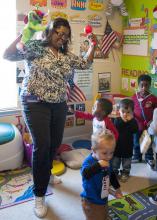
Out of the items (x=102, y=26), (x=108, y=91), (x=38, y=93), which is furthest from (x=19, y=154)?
(x=102, y=26)

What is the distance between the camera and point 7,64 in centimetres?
284

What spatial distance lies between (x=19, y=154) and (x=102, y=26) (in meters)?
1.81

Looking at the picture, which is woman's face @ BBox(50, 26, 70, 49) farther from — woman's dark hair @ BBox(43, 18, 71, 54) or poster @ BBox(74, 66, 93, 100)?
poster @ BBox(74, 66, 93, 100)

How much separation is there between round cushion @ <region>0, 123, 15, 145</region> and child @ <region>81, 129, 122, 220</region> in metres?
1.13

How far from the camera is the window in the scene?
2.74 m

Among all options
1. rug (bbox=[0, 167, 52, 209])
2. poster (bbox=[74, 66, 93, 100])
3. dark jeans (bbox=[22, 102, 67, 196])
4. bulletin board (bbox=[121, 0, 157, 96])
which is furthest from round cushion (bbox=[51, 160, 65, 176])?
bulletin board (bbox=[121, 0, 157, 96])

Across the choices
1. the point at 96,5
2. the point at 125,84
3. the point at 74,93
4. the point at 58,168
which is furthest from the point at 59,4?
the point at 58,168

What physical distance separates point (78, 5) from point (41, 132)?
188cm

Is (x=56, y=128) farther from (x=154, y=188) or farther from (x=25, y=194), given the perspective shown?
(x=154, y=188)

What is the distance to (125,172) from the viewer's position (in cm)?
243

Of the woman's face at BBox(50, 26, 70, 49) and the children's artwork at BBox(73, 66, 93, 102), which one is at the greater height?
the woman's face at BBox(50, 26, 70, 49)

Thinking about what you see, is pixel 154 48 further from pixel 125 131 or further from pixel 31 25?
pixel 31 25

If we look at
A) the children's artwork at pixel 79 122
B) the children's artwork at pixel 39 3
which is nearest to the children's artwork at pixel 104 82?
the children's artwork at pixel 79 122

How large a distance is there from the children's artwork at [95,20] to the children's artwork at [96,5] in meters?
0.08
